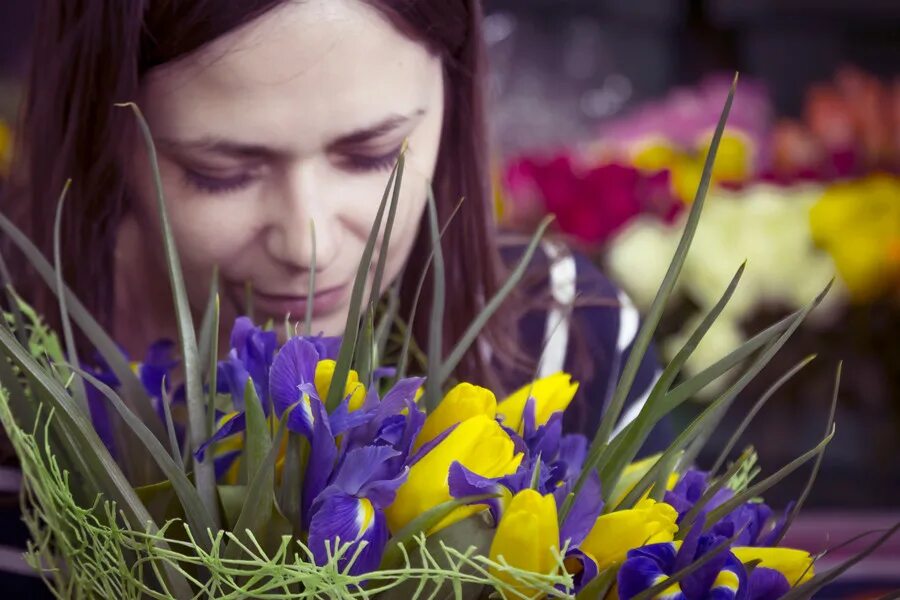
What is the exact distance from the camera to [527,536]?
0.38 m

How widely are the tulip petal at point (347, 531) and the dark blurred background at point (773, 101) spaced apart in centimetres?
52

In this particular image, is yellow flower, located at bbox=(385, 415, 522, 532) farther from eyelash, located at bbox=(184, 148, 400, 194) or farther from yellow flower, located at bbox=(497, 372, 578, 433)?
eyelash, located at bbox=(184, 148, 400, 194)

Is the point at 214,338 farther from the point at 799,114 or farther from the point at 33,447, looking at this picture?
the point at 799,114

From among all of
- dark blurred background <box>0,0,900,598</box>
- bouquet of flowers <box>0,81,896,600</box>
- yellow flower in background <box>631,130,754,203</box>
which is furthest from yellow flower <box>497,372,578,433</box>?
yellow flower in background <box>631,130,754,203</box>

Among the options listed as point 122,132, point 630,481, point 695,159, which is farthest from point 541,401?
point 695,159

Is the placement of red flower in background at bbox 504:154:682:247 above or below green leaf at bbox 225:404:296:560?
below

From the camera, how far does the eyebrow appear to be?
0.59 metres

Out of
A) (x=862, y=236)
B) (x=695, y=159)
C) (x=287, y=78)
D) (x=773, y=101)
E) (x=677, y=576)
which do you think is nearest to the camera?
(x=677, y=576)

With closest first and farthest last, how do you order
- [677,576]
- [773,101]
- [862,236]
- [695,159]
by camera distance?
[677,576] < [862,236] < [695,159] < [773,101]

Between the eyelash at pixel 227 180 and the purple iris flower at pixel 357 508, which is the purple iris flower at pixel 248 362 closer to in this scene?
the purple iris flower at pixel 357 508

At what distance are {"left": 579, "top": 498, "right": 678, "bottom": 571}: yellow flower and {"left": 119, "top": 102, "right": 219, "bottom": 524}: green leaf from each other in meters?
0.14

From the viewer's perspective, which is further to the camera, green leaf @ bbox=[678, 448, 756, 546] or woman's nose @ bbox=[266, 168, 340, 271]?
woman's nose @ bbox=[266, 168, 340, 271]

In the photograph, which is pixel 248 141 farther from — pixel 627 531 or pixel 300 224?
pixel 627 531

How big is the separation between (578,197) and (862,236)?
29cm
